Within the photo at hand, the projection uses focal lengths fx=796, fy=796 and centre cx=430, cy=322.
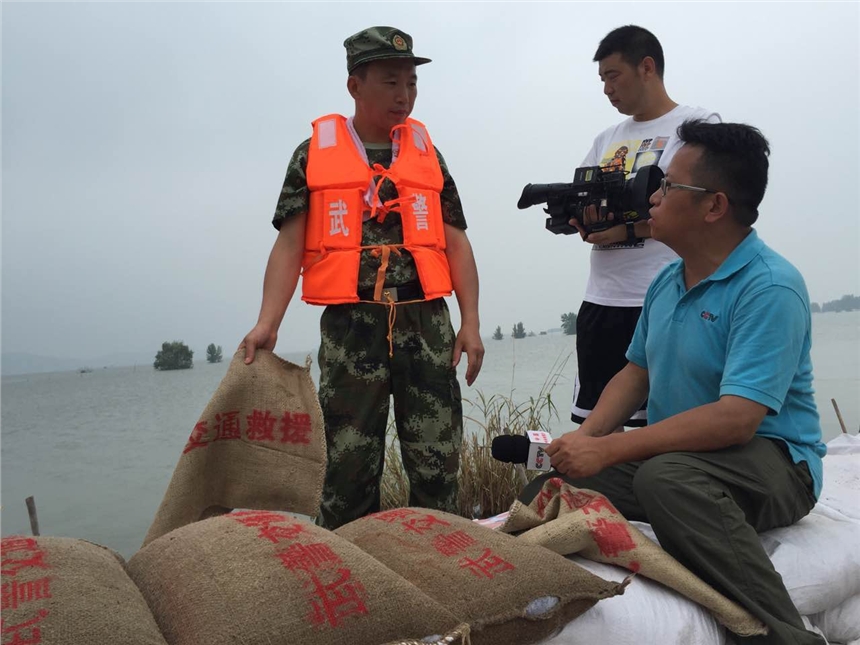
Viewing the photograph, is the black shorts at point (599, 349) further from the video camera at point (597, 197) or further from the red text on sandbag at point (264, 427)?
the red text on sandbag at point (264, 427)

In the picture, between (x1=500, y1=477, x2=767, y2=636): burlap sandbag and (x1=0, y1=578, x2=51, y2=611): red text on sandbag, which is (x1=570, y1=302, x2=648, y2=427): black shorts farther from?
(x1=0, y1=578, x2=51, y2=611): red text on sandbag

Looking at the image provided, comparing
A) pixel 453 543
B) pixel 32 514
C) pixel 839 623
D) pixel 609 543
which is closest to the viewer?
pixel 453 543

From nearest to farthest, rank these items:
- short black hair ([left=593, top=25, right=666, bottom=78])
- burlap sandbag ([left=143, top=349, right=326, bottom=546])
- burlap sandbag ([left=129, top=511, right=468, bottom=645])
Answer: burlap sandbag ([left=129, top=511, right=468, bottom=645]) → burlap sandbag ([left=143, top=349, right=326, bottom=546]) → short black hair ([left=593, top=25, right=666, bottom=78])

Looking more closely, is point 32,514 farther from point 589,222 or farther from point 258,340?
point 589,222

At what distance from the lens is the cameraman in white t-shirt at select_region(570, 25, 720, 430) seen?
2.70 meters

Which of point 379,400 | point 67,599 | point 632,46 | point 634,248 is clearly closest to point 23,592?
point 67,599

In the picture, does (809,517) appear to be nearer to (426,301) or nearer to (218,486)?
(426,301)

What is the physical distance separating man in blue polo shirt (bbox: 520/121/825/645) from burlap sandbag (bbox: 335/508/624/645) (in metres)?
0.25

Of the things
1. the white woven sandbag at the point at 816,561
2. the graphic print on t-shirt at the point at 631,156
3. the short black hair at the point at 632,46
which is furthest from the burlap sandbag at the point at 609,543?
the short black hair at the point at 632,46

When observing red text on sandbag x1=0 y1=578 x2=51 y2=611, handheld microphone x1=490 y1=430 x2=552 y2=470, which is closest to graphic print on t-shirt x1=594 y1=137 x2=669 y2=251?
handheld microphone x1=490 y1=430 x2=552 y2=470

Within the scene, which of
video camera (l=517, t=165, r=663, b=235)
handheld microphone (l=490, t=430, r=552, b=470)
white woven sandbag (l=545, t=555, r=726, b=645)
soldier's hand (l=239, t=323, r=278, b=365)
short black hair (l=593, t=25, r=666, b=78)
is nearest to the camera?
white woven sandbag (l=545, t=555, r=726, b=645)

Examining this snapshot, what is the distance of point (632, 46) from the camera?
2.83m

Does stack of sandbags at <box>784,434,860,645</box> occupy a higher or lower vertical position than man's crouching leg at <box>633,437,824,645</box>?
lower

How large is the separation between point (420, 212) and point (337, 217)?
259 mm
